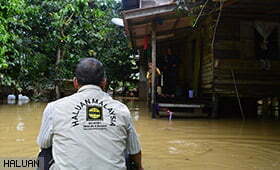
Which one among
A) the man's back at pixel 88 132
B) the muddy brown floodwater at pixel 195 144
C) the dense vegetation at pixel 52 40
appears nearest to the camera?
the man's back at pixel 88 132

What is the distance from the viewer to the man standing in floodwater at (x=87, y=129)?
189cm

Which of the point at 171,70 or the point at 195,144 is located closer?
the point at 195,144

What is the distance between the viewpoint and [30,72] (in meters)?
13.8

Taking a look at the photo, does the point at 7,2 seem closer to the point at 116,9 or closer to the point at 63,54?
the point at 63,54

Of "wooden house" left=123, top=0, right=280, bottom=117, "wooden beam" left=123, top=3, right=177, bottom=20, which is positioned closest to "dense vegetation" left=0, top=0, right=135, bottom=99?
"wooden house" left=123, top=0, right=280, bottom=117

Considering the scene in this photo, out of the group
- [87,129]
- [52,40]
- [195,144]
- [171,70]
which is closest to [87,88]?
[87,129]

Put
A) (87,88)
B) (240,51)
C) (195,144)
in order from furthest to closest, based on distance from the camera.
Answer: (240,51)
(195,144)
(87,88)

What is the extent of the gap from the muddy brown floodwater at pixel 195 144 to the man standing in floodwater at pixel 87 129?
1.97 metres

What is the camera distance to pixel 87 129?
6.29 feet

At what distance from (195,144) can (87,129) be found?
365cm

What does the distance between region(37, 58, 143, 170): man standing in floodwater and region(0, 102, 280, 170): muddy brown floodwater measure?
1970 millimetres

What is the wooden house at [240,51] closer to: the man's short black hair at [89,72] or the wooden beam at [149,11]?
the wooden beam at [149,11]

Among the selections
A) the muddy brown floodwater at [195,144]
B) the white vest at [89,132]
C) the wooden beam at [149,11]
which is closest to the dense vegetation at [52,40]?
the muddy brown floodwater at [195,144]

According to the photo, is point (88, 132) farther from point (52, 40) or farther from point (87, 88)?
point (52, 40)
